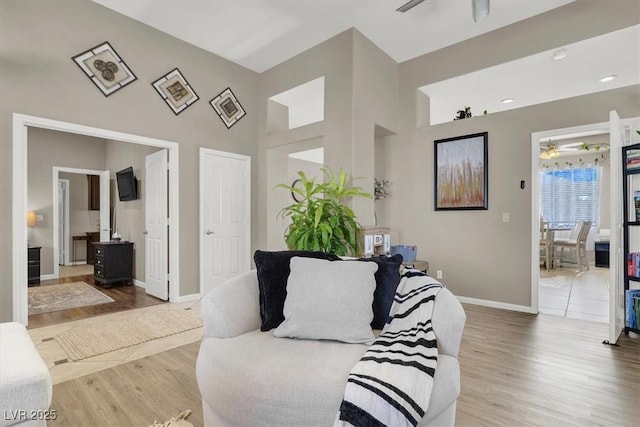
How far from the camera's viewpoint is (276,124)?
5.26 meters

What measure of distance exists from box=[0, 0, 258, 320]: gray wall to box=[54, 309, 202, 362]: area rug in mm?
654

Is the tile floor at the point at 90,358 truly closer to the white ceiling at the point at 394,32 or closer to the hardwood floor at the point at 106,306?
the hardwood floor at the point at 106,306

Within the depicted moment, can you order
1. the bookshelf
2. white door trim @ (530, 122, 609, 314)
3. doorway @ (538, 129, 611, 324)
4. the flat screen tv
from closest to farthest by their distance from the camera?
the bookshelf
white door trim @ (530, 122, 609, 314)
the flat screen tv
doorway @ (538, 129, 611, 324)

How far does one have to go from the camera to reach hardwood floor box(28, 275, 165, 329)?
3408 millimetres

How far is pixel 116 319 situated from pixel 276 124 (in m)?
3.51

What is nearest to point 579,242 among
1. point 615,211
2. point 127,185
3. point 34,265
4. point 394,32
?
point 615,211

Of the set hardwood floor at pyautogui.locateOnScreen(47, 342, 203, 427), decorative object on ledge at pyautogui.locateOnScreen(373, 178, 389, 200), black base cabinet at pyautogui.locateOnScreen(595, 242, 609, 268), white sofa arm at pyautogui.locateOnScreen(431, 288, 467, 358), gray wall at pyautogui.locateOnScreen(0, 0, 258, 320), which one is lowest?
hardwood floor at pyautogui.locateOnScreen(47, 342, 203, 427)

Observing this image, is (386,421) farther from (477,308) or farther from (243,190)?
(243,190)

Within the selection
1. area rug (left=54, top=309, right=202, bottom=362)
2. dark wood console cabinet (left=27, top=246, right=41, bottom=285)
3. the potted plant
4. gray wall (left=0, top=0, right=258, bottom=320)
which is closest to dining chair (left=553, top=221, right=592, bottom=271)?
the potted plant

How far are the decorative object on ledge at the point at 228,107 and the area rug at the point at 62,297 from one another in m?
2.91

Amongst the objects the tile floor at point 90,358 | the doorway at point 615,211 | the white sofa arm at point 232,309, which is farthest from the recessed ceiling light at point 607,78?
the tile floor at point 90,358

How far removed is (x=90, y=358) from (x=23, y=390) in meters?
1.57

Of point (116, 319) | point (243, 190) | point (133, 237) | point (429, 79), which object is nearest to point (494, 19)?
point (429, 79)

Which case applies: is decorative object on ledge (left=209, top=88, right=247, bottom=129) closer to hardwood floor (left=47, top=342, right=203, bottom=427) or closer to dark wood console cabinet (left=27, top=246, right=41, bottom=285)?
hardwood floor (left=47, top=342, right=203, bottom=427)
